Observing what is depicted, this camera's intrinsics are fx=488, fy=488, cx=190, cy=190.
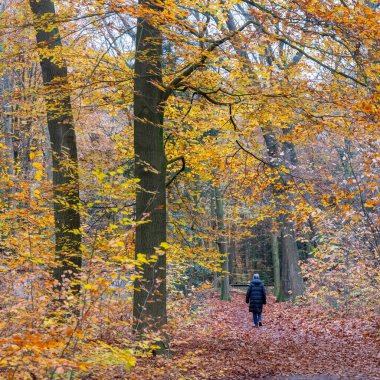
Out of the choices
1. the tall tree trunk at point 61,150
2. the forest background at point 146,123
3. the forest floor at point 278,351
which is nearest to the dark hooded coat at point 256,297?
the forest floor at point 278,351

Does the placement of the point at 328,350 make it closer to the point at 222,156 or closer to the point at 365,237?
the point at 365,237

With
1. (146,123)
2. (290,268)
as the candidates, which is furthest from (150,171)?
(290,268)

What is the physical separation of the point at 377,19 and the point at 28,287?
20.7ft

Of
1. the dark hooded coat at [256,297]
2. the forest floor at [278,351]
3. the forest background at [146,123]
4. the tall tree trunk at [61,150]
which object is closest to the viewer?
the forest background at [146,123]

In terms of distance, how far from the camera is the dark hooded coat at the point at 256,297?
52.2 feet

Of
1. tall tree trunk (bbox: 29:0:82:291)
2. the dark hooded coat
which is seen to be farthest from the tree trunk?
tall tree trunk (bbox: 29:0:82:291)

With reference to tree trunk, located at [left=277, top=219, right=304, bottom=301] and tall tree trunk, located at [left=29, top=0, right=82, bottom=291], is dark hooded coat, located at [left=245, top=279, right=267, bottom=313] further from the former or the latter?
tall tree trunk, located at [left=29, top=0, right=82, bottom=291]

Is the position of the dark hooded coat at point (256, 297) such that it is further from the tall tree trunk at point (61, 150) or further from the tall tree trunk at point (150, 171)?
the tall tree trunk at point (61, 150)

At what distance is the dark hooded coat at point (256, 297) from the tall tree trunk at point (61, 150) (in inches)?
297

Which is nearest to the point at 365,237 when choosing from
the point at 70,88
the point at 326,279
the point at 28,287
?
the point at 326,279

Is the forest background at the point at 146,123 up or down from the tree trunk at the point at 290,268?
up

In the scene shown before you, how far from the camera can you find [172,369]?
7617 mm

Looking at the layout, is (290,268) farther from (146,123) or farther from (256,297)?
(146,123)

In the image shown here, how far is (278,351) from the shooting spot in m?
11.4
